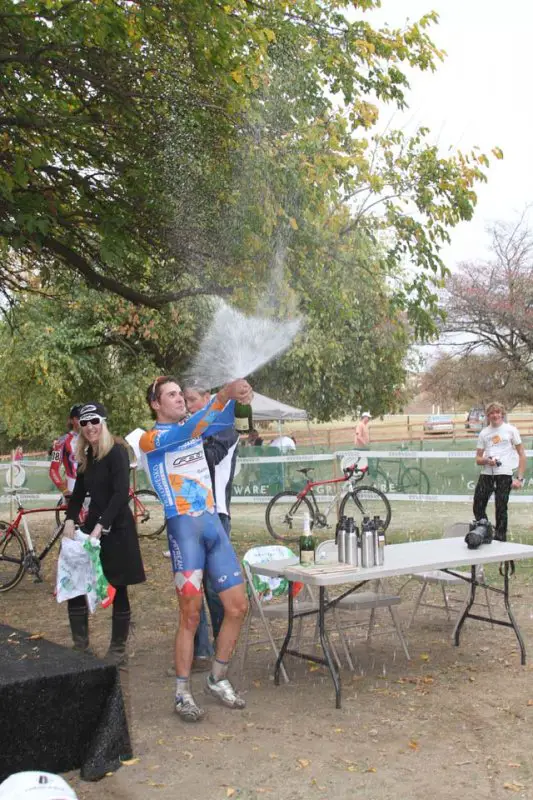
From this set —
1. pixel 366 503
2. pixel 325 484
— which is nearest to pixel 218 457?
pixel 325 484

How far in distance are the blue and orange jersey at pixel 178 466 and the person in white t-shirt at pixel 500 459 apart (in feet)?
19.6

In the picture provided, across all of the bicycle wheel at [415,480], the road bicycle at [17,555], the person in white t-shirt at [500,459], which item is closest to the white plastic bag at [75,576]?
the road bicycle at [17,555]

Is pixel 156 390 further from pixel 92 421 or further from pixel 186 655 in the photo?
pixel 186 655

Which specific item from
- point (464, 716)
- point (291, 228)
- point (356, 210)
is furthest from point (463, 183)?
point (464, 716)

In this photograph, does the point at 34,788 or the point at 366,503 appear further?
the point at 366,503

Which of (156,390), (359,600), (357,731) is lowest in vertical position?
(357,731)

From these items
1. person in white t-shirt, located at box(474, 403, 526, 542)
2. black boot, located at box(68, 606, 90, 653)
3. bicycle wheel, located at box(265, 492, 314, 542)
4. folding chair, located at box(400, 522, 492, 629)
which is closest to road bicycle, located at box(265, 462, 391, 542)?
bicycle wheel, located at box(265, 492, 314, 542)

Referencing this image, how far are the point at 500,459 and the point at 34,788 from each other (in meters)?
9.33

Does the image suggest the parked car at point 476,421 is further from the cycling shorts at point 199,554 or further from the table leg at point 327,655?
the cycling shorts at point 199,554

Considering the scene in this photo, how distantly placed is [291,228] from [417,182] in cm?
212

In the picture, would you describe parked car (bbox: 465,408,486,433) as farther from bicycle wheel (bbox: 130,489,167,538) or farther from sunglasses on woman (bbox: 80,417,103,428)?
sunglasses on woman (bbox: 80,417,103,428)

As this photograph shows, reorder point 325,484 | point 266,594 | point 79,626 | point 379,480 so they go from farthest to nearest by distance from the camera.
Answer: point 379,480, point 325,484, point 266,594, point 79,626

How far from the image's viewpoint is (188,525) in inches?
204

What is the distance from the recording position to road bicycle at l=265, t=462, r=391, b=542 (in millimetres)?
13523
